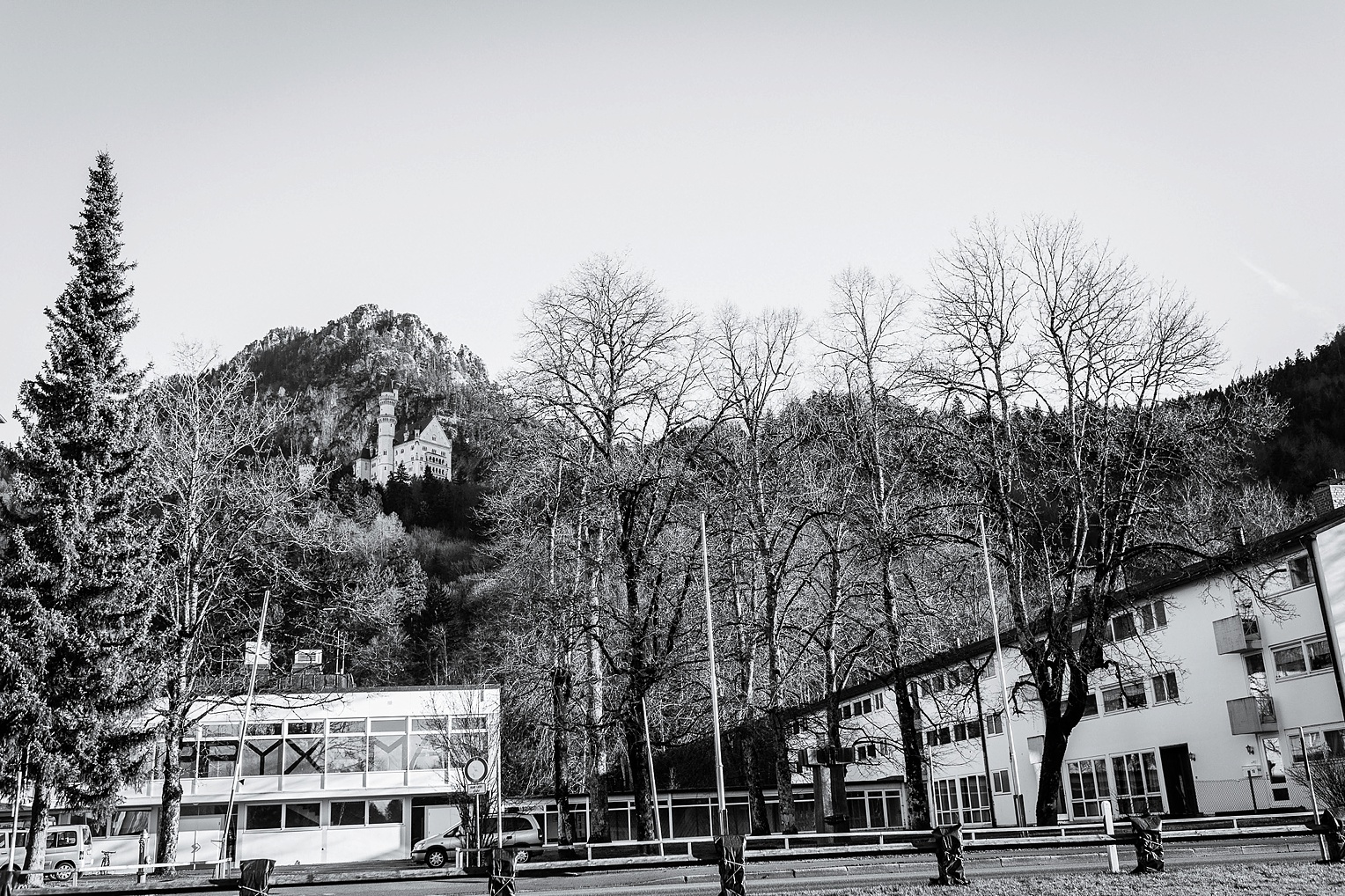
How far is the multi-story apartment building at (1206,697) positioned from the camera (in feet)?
108

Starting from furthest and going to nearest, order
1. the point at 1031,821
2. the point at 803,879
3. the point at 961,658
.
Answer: the point at 1031,821 → the point at 961,658 → the point at 803,879

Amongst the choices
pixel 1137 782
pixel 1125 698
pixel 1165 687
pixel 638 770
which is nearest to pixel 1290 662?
pixel 1165 687

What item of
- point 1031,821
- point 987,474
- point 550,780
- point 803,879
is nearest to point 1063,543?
point 987,474

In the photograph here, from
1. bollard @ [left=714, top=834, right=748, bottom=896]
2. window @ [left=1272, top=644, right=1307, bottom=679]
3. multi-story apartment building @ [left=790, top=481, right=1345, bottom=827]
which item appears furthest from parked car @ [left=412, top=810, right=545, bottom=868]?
window @ [left=1272, top=644, right=1307, bottom=679]

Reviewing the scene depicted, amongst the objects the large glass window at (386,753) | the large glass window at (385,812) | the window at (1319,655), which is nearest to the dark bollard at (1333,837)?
the window at (1319,655)

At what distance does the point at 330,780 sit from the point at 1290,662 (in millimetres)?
38701

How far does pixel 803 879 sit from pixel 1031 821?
2946cm

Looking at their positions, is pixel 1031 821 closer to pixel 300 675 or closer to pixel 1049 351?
pixel 1049 351

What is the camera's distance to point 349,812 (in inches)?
1939

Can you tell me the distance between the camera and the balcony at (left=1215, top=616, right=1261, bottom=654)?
35688 millimetres

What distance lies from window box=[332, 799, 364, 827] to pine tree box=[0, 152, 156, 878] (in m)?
21.4

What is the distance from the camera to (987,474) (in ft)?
87.7

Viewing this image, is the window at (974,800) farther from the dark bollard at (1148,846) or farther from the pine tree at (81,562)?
the pine tree at (81,562)

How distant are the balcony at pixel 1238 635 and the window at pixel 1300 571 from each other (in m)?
1.76
